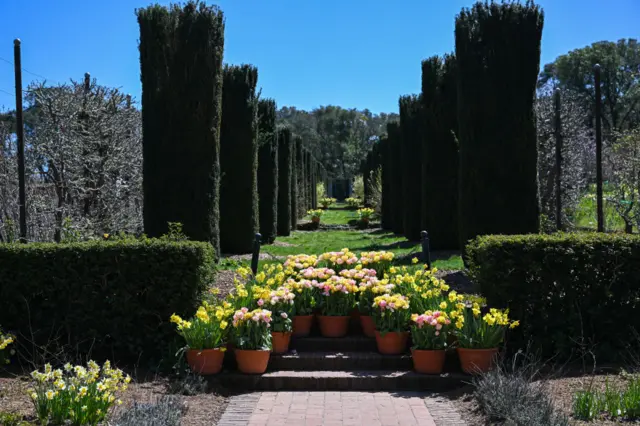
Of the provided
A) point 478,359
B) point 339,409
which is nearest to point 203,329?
point 339,409

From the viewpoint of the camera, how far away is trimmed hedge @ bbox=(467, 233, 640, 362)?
255 inches

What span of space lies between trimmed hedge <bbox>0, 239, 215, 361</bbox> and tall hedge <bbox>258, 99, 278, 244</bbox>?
12.8m

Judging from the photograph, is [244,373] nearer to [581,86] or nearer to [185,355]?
[185,355]

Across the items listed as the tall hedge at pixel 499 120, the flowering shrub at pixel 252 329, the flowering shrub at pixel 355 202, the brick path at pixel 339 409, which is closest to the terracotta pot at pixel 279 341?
the flowering shrub at pixel 252 329

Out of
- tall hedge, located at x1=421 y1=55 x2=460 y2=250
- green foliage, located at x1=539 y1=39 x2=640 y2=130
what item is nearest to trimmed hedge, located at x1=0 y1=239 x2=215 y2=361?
tall hedge, located at x1=421 y1=55 x2=460 y2=250

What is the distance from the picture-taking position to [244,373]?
6281 mm

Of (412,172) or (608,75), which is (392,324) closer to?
(412,172)

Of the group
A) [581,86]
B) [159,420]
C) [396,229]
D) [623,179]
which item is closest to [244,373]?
[159,420]

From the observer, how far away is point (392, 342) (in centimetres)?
669

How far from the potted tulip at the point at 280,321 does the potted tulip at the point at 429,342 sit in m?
1.35

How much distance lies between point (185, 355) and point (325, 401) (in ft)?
5.12

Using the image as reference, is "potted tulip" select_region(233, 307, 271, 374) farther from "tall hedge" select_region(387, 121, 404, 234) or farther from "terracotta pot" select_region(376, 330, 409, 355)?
"tall hedge" select_region(387, 121, 404, 234)

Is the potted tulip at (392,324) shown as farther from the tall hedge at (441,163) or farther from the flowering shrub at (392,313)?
the tall hedge at (441,163)

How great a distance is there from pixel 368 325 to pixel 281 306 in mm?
1101
